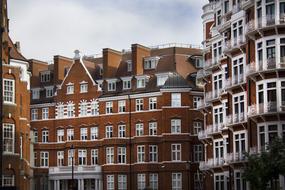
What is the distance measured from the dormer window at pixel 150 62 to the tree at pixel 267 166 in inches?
1760

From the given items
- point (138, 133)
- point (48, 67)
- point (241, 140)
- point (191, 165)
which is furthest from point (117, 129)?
point (241, 140)

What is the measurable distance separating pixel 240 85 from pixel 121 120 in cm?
3269

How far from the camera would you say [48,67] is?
321ft

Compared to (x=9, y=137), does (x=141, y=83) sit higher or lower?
higher

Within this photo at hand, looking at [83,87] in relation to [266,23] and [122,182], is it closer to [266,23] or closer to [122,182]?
[122,182]

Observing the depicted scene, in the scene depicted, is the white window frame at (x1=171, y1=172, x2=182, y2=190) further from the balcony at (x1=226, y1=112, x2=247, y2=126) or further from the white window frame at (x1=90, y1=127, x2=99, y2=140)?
the balcony at (x1=226, y1=112, x2=247, y2=126)

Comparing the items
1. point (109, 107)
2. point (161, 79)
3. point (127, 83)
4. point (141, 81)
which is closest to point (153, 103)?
point (161, 79)

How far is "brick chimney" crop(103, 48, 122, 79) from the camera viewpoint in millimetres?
86625

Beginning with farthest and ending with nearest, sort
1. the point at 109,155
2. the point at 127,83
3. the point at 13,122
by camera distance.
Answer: the point at 127,83 → the point at 109,155 → the point at 13,122

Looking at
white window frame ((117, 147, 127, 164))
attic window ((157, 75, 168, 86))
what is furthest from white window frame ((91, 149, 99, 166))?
attic window ((157, 75, 168, 86))

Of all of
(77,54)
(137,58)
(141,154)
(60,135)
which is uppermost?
(77,54)

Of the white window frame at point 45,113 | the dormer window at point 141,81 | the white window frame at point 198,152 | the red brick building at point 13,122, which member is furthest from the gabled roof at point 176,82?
the red brick building at point 13,122

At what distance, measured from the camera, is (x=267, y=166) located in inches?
1571

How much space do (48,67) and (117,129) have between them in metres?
19.1
